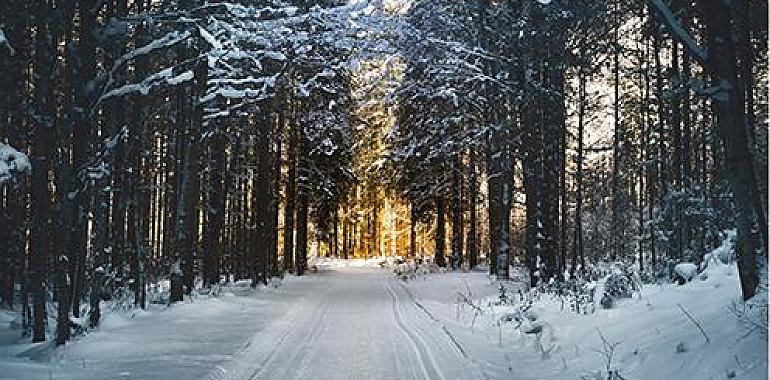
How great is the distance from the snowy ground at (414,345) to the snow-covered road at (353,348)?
18 mm

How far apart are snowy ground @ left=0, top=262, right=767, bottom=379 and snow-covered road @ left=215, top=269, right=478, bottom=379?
0.02 metres

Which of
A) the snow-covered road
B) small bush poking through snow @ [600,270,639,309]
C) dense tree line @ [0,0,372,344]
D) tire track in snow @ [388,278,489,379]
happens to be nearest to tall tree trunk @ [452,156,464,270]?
dense tree line @ [0,0,372,344]

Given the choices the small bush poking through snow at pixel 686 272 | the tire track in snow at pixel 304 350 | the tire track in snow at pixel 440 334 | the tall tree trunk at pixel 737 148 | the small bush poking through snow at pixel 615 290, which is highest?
the tall tree trunk at pixel 737 148

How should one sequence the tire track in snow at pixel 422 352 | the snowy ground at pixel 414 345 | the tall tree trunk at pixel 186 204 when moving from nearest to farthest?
1. the snowy ground at pixel 414 345
2. the tire track in snow at pixel 422 352
3. the tall tree trunk at pixel 186 204

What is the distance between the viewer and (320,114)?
85.0ft

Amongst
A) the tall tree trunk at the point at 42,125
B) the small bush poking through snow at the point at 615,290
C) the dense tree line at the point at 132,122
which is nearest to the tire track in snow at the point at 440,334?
the small bush poking through snow at the point at 615,290

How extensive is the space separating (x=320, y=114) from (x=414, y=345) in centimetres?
1586

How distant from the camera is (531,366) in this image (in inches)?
375

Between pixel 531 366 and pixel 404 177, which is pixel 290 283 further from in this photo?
pixel 531 366

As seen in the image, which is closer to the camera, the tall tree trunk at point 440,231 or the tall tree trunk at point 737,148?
the tall tree trunk at point 737,148

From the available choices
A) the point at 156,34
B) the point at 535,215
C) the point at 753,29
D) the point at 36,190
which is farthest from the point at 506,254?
the point at 36,190

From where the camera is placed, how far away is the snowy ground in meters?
7.60

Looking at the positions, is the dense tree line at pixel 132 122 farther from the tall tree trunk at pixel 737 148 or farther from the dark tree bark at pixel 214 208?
the tall tree trunk at pixel 737 148

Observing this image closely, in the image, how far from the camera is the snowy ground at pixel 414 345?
7.60m
